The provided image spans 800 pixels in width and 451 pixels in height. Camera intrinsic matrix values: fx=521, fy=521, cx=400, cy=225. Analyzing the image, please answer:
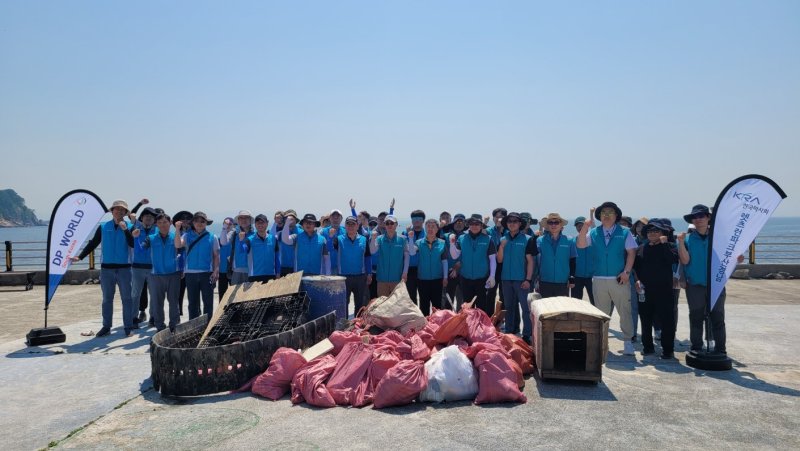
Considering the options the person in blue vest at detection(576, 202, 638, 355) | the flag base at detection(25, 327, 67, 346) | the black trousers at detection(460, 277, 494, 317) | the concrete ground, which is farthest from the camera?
the black trousers at detection(460, 277, 494, 317)

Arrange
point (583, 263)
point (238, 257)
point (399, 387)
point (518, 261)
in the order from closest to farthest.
→ point (399, 387) → point (518, 261) → point (583, 263) → point (238, 257)

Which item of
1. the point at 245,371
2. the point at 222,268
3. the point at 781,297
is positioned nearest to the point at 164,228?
the point at 222,268

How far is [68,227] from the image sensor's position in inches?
341

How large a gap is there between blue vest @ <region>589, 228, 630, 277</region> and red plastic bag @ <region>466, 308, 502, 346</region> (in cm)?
203

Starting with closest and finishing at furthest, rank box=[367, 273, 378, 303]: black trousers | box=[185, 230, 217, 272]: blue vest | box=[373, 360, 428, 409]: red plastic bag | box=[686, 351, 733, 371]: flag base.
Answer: box=[373, 360, 428, 409]: red plastic bag < box=[686, 351, 733, 371]: flag base < box=[185, 230, 217, 272]: blue vest < box=[367, 273, 378, 303]: black trousers

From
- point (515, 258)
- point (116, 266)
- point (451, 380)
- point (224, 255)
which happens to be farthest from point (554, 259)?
point (116, 266)

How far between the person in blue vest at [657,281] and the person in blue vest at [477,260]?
212 cm

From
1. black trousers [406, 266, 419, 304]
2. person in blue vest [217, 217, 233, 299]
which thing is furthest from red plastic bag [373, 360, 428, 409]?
person in blue vest [217, 217, 233, 299]

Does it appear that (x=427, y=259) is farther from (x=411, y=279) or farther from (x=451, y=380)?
(x=451, y=380)

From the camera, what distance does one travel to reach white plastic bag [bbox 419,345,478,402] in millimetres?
5273

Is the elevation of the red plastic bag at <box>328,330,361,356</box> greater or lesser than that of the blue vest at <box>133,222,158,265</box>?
lesser

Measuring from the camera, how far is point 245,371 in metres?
5.77

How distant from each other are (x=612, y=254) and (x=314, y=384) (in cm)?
452

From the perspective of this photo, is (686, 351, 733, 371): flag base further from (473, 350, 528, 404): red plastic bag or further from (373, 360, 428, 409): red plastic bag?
(373, 360, 428, 409): red plastic bag
